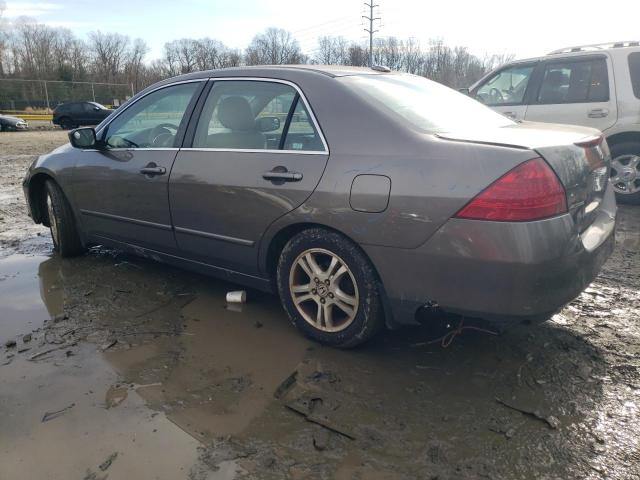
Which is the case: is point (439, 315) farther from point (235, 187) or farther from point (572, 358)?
point (235, 187)

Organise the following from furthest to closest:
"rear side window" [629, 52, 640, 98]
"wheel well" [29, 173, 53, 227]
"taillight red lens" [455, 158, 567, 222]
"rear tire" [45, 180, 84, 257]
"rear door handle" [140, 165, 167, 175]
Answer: "rear side window" [629, 52, 640, 98] → "wheel well" [29, 173, 53, 227] → "rear tire" [45, 180, 84, 257] → "rear door handle" [140, 165, 167, 175] → "taillight red lens" [455, 158, 567, 222]

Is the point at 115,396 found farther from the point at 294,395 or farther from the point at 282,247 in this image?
the point at 282,247

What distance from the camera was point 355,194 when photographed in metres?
2.75

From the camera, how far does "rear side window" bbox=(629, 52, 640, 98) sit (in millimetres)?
6273

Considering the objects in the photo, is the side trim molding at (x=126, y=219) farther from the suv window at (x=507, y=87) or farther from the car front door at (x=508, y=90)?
the suv window at (x=507, y=87)

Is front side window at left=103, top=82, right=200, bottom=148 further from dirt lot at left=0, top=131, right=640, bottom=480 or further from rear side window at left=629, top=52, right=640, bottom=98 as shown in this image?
rear side window at left=629, top=52, right=640, bottom=98

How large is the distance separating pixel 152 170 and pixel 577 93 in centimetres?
547

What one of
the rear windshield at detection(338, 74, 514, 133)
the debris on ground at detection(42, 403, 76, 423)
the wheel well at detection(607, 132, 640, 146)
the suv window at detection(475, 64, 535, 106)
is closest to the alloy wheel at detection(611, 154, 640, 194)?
the wheel well at detection(607, 132, 640, 146)

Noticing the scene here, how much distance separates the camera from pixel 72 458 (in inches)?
87.7

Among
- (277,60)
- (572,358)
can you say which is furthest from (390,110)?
(277,60)

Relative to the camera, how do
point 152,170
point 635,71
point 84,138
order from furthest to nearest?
point 635,71 < point 84,138 < point 152,170

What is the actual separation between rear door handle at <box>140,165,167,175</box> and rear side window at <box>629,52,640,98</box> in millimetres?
5679

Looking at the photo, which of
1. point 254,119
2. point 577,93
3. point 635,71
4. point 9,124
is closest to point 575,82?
point 577,93

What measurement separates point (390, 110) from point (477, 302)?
1144 millimetres
